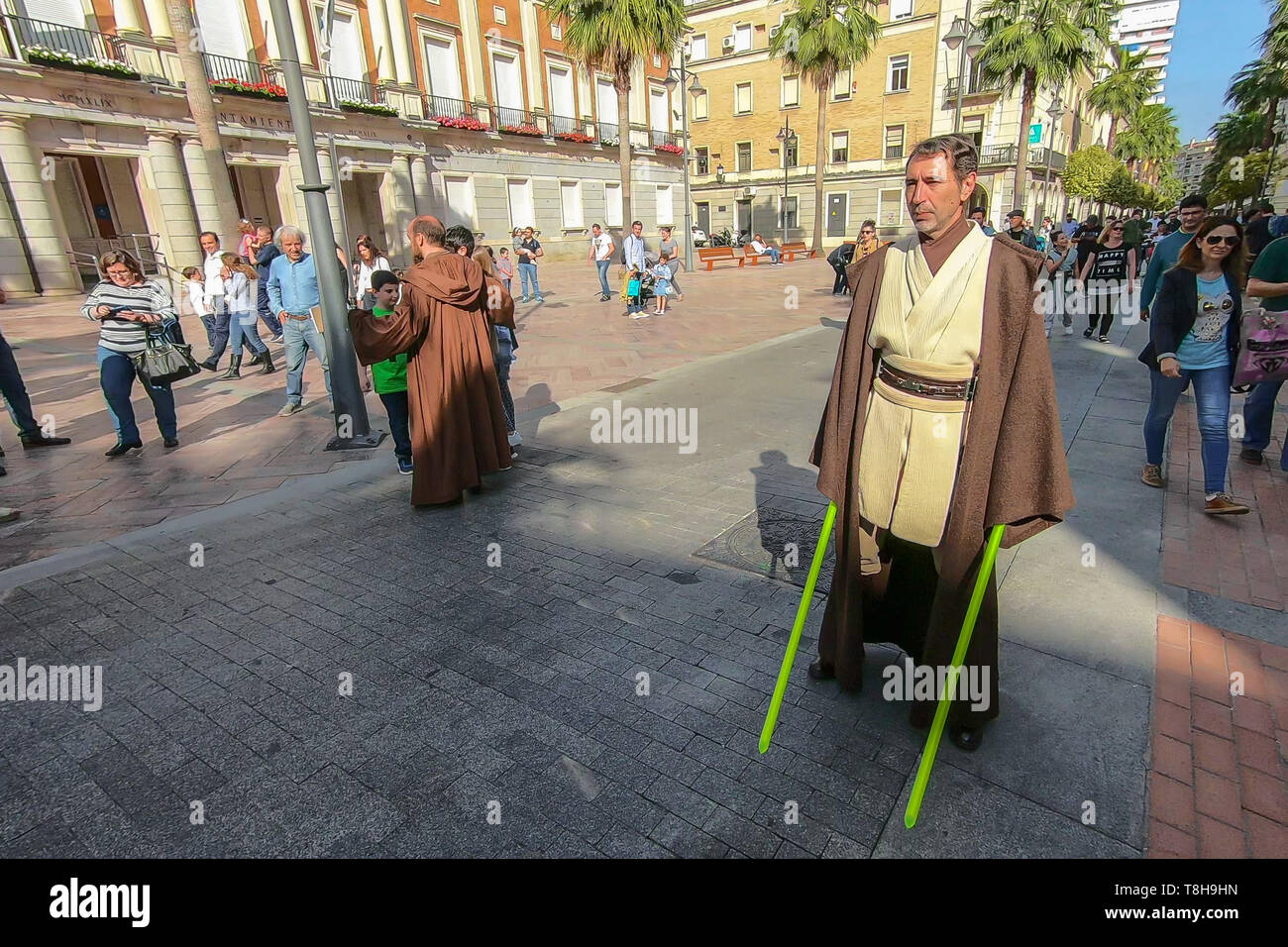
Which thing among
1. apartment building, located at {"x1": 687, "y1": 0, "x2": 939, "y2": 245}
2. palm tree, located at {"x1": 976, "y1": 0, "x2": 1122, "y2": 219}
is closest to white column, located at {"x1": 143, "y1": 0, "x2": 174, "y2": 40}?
palm tree, located at {"x1": 976, "y1": 0, "x2": 1122, "y2": 219}

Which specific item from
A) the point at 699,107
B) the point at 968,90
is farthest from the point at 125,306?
the point at 699,107

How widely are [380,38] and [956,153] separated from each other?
2909 centimetres

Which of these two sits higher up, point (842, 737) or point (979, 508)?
point (979, 508)

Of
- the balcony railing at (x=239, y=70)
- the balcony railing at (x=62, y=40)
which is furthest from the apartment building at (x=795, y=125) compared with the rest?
the balcony railing at (x=62, y=40)

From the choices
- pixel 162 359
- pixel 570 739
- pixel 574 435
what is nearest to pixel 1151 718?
pixel 570 739

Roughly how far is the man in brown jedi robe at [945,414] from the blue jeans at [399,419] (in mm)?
3995

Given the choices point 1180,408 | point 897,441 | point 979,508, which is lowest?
point 1180,408

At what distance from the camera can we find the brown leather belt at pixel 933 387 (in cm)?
221

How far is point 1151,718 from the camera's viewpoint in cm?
259

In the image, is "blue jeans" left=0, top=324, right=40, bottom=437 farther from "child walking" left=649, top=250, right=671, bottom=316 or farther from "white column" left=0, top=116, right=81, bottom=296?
"white column" left=0, top=116, right=81, bottom=296

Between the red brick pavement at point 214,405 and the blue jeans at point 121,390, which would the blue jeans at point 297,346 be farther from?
the blue jeans at point 121,390
